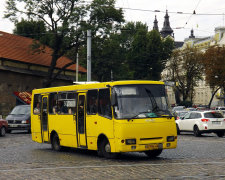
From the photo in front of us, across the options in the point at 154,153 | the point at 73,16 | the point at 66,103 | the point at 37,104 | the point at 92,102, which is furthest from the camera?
the point at 73,16

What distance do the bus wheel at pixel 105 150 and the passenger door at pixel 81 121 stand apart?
929 mm

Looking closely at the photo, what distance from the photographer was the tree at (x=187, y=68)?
82062mm

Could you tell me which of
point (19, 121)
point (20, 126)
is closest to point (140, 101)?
point (20, 126)

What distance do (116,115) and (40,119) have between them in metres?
5.91

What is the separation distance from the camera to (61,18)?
1871 inches

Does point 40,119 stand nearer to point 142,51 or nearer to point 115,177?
point 115,177

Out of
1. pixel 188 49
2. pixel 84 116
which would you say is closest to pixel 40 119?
pixel 84 116

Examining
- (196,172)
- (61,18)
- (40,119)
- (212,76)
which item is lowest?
(196,172)

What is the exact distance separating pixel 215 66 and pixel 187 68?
14897 mm

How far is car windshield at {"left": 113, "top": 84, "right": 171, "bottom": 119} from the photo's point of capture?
14.2m

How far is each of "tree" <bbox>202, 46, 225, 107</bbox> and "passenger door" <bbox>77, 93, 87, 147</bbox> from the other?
169 feet

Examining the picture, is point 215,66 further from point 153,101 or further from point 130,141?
point 130,141

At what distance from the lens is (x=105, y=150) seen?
1497 centimetres

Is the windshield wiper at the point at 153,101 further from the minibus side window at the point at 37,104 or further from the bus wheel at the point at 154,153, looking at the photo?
Result: the minibus side window at the point at 37,104
